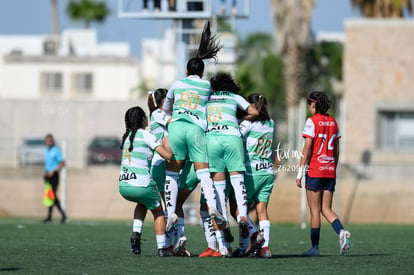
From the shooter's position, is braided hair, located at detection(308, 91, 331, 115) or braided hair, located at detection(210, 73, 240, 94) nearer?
braided hair, located at detection(210, 73, 240, 94)

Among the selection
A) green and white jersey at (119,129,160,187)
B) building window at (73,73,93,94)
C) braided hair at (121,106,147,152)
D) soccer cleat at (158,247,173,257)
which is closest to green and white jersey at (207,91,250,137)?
green and white jersey at (119,129,160,187)

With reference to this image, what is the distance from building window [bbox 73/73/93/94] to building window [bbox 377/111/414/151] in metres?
33.5

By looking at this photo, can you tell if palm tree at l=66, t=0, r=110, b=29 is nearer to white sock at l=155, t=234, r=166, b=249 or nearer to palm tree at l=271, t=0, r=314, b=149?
palm tree at l=271, t=0, r=314, b=149

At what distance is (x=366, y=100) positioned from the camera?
1515 inches

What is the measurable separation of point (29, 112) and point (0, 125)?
1595 mm

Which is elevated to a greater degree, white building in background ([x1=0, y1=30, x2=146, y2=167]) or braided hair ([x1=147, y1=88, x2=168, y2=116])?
braided hair ([x1=147, y1=88, x2=168, y2=116])

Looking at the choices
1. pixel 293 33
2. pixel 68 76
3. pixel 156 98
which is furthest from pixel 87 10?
pixel 156 98

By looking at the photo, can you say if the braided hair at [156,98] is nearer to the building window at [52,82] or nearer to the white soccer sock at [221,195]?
the white soccer sock at [221,195]

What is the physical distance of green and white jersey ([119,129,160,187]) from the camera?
13.2 metres

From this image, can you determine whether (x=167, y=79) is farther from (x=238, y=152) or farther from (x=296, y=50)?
(x=238, y=152)

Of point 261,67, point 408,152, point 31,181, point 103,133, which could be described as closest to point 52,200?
point 31,181

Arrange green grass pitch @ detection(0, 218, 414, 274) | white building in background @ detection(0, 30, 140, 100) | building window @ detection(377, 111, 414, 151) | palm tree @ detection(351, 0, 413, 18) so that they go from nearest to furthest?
green grass pitch @ detection(0, 218, 414, 274), building window @ detection(377, 111, 414, 151), palm tree @ detection(351, 0, 413, 18), white building in background @ detection(0, 30, 140, 100)

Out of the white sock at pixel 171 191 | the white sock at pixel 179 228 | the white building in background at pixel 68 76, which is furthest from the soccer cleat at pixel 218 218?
the white building in background at pixel 68 76

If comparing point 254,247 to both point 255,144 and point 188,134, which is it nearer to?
point 255,144
